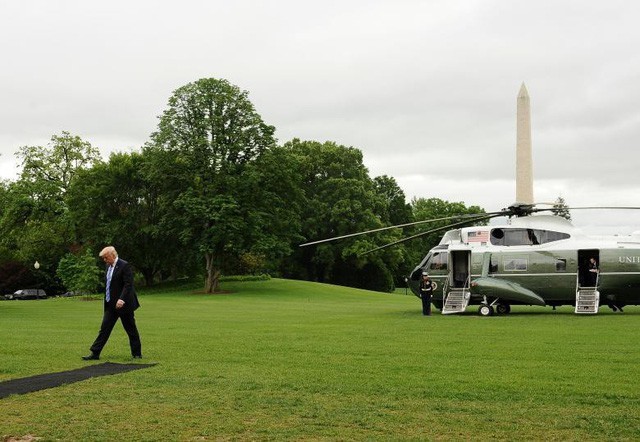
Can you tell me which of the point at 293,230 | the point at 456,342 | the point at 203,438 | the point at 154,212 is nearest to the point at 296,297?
the point at 293,230

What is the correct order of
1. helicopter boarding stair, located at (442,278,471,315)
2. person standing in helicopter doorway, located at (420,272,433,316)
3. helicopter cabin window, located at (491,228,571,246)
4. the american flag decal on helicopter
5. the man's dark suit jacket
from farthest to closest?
the american flag decal on helicopter
helicopter boarding stair, located at (442,278,471,315)
person standing in helicopter doorway, located at (420,272,433,316)
helicopter cabin window, located at (491,228,571,246)
the man's dark suit jacket

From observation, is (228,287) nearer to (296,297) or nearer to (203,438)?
(296,297)

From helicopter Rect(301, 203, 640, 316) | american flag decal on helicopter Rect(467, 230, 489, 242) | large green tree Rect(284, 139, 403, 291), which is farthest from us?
large green tree Rect(284, 139, 403, 291)

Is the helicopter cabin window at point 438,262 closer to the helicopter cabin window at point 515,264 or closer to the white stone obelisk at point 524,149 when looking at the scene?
the helicopter cabin window at point 515,264

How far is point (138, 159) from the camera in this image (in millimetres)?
66562

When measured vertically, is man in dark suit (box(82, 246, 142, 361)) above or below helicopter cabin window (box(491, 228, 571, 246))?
below

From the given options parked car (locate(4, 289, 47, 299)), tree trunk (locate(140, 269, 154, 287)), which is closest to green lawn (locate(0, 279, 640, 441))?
tree trunk (locate(140, 269, 154, 287))

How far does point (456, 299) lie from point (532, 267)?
10.5 feet

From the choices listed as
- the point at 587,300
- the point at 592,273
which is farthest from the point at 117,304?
the point at 592,273

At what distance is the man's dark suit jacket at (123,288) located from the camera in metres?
14.2

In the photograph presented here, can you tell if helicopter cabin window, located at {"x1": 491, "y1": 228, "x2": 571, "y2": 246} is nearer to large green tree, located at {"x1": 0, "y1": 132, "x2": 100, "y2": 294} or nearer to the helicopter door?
the helicopter door

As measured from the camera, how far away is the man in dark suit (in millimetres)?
13938

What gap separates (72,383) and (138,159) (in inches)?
2275

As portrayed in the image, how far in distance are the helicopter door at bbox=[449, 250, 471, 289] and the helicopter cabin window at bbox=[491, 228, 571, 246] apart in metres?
1.36
